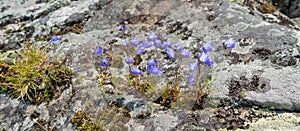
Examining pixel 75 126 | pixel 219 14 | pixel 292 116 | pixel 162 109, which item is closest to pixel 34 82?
pixel 75 126

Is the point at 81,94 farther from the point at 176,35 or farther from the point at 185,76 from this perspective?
the point at 176,35

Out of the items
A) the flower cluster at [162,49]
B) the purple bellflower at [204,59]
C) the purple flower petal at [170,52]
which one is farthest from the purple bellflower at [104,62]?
the purple bellflower at [204,59]

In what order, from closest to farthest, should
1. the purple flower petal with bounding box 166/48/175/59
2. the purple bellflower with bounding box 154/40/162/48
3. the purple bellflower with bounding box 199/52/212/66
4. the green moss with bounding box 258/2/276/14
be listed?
the purple bellflower with bounding box 199/52/212/66 < the purple flower petal with bounding box 166/48/175/59 < the purple bellflower with bounding box 154/40/162/48 < the green moss with bounding box 258/2/276/14

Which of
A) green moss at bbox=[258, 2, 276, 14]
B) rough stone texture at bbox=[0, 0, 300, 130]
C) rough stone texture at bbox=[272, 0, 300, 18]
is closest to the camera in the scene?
rough stone texture at bbox=[0, 0, 300, 130]

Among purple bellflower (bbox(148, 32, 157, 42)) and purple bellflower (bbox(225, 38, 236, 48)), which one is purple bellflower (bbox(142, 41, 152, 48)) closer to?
purple bellflower (bbox(148, 32, 157, 42))

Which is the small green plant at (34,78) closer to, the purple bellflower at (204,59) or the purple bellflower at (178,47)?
the purple bellflower at (178,47)

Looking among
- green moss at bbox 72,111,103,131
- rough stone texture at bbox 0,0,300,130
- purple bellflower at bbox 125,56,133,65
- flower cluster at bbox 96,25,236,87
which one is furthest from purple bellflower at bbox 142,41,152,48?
green moss at bbox 72,111,103,131

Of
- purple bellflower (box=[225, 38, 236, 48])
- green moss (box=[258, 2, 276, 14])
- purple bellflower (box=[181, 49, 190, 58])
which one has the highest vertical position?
green moss (box=[258, 2, 276, 14])
